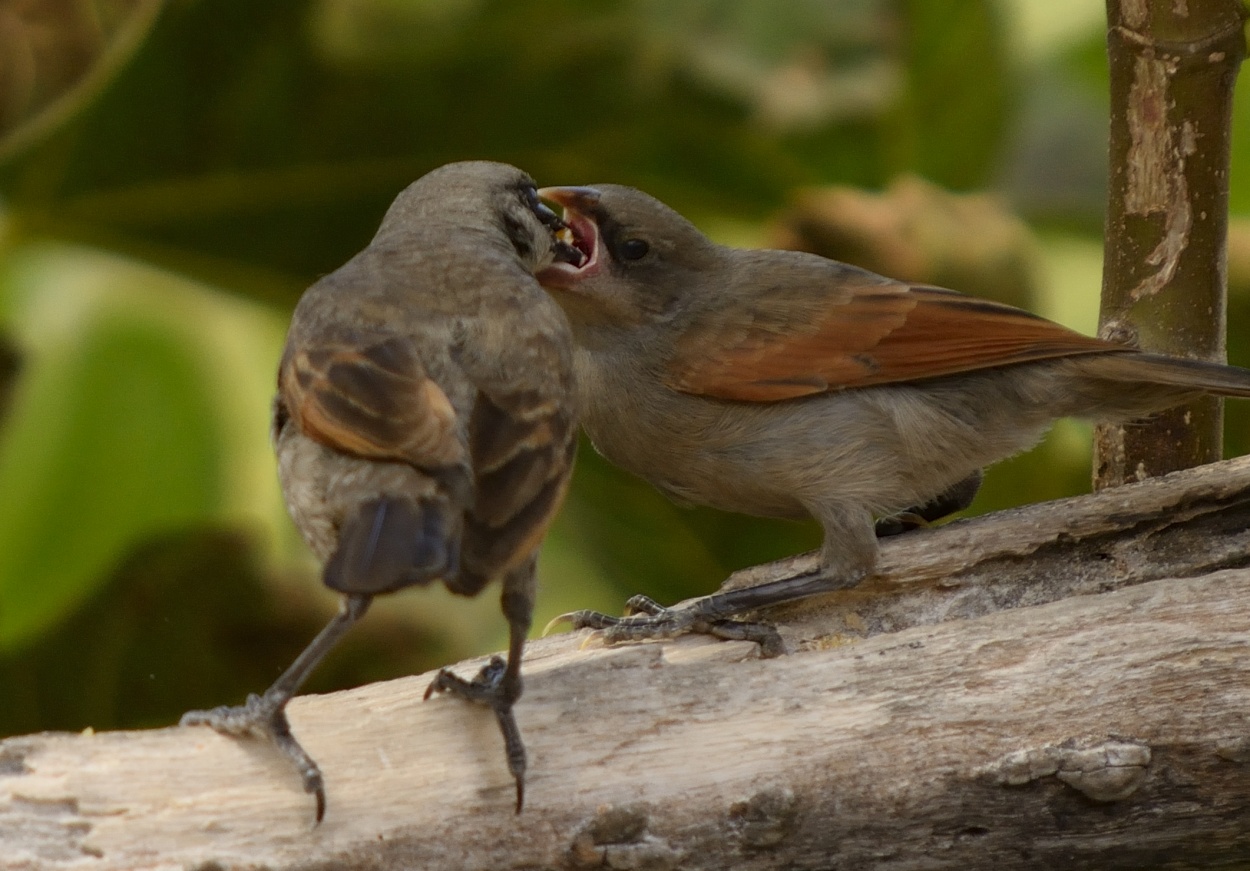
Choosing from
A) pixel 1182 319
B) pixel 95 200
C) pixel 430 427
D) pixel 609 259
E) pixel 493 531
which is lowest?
pixel 493 531

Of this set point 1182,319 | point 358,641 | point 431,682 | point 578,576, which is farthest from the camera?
point 578,576

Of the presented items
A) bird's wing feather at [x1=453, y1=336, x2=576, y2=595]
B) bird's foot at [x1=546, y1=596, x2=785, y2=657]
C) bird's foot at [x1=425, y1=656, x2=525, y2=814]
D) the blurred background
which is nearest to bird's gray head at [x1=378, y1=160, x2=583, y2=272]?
bird's wing feather at [x1=453, y1=336, x2=576, y2=595]

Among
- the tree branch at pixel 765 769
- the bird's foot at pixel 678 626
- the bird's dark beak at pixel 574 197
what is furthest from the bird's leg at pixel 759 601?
the bird's dark beak at pixel 574 197

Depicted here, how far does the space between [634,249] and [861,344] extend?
2.41ft

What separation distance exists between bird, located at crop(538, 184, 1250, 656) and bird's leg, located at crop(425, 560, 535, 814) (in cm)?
62

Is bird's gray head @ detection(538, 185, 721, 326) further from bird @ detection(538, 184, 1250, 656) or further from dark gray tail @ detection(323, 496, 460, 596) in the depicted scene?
dark gray tail @ detection(323, 496, 460, 596)

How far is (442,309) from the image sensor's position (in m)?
3.28

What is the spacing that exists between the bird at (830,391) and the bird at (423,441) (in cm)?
66

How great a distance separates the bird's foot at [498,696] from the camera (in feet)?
9.31

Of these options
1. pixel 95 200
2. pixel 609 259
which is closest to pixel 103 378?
pixel 95 200

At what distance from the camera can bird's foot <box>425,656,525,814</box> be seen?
2.84m

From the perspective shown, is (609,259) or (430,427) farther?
(609,259)

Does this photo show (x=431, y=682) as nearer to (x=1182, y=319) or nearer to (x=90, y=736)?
(x=90, y=736)

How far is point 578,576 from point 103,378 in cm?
194
